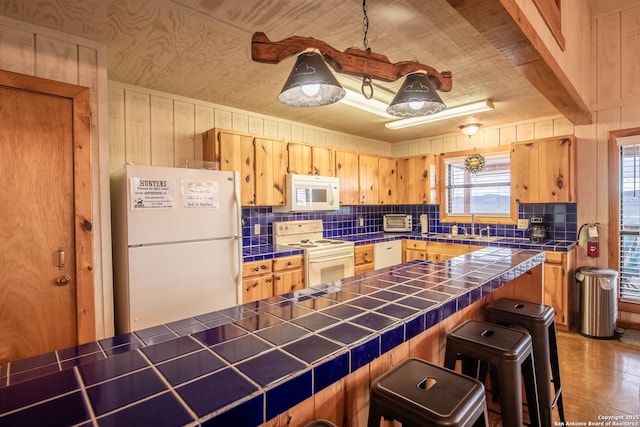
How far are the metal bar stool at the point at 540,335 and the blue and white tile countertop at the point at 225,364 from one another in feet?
2.01

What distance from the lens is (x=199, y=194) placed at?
2.48 metres

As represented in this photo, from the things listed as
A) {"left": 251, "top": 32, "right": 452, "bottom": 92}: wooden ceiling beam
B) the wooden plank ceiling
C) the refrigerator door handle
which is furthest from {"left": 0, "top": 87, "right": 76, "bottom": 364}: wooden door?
{"left": 251, "top": 32, "right": 452, "bottom": 92}: wooden ceiling beam

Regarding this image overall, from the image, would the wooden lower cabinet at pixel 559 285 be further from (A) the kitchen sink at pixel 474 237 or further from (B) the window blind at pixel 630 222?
(A) the kitchen sink at pixel 474 237

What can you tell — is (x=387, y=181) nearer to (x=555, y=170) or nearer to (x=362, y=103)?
(x=362, y=103)

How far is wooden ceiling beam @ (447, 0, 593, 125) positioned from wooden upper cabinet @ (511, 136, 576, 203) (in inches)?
43.7

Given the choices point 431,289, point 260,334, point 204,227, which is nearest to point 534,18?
point 431,289

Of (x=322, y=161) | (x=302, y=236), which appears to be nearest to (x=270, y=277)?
(x=302, y=236)

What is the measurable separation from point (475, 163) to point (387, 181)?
1.27 meters

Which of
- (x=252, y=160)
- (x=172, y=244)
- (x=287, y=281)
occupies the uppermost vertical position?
(x=252, y=160)

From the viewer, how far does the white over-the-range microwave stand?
Answer: 3.62m

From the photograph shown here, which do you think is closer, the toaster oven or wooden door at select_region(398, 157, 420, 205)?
wooden door at select_region(398, 157, 420, 205)

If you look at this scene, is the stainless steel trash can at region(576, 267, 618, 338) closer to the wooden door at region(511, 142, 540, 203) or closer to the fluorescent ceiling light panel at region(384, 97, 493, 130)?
the wooden door at region(511, 142, 540, 203)

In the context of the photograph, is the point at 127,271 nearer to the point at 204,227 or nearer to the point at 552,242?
the point at 204,227

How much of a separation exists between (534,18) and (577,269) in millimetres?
2954
